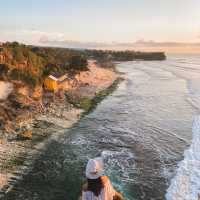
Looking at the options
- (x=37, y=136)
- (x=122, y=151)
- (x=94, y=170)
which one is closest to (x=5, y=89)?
(x=37, y=136)

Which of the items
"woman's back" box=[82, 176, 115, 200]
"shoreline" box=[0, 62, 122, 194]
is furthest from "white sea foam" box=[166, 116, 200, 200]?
"woman's back" box=[82, 176, 115, 200]

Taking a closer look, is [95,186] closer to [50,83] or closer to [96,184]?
[96,184]

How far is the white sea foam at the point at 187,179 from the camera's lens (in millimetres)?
11945

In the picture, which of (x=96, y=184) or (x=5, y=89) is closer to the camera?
(x=96, y=184)

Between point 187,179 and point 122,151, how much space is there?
4370 mm

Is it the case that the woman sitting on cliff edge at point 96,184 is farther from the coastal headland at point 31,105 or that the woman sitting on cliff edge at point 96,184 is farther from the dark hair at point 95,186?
the coastal headland at point 31,105

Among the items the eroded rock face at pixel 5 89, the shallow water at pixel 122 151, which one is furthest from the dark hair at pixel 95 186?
the eroded rock face at pixel 5 89

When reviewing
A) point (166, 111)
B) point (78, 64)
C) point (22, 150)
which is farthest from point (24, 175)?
point (78, 64)

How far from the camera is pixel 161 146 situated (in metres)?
17.7

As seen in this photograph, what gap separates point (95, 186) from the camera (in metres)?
5.65

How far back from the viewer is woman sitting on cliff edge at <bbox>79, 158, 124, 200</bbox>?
552 centimetres

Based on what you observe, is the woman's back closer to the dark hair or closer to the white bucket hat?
the dark hair

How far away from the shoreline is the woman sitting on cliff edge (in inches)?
295

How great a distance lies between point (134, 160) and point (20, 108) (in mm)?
11235
